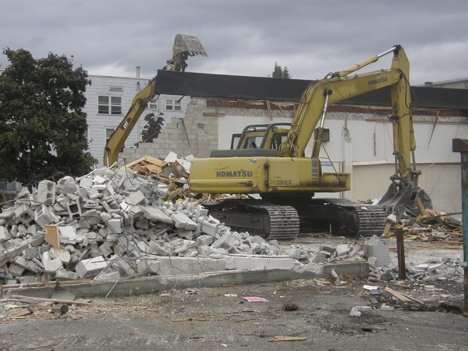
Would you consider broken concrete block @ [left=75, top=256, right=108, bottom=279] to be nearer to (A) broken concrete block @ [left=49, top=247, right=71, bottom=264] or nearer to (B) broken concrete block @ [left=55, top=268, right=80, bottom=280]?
(B) broken concrete block @ [left=55, top=268, right=80, bottom=280]

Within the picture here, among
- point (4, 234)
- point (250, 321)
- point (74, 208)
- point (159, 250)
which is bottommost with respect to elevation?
point (250, 321)

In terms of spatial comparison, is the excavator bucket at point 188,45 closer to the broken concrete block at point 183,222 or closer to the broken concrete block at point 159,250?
the broken concrete block at point 183,222

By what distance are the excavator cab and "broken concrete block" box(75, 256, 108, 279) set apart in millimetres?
13778

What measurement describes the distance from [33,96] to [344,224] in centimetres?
1314

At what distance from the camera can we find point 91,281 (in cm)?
870

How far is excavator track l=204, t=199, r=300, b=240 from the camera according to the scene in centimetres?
1469

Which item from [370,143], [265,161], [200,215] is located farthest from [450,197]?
[200,215]

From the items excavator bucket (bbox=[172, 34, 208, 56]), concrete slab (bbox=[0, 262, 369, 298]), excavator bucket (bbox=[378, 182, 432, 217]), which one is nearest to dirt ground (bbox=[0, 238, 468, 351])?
concrete slab (bbox=[0, 262, 369, 298])

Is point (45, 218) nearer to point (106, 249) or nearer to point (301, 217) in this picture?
point (106, 249)

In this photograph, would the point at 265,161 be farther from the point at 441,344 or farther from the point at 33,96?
the point at 33,96

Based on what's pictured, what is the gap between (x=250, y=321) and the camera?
7293 millimetres

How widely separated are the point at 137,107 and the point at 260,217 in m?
7.55

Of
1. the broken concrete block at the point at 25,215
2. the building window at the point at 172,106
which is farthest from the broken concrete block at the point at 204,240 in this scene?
the building window at the point at 172,106

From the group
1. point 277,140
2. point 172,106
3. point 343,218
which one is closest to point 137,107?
point 277,140
